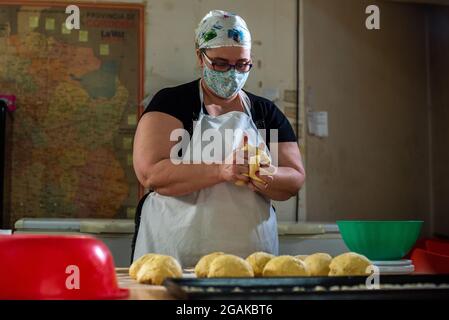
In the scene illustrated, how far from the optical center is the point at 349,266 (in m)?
1.45

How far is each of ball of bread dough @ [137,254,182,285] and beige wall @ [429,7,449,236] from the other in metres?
3.45

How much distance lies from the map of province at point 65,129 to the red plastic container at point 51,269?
9.19 feet

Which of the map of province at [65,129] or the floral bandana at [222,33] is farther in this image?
the map of province at [65,129]

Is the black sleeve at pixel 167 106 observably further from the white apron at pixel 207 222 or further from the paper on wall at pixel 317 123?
the paper on wall at pixel 317 123

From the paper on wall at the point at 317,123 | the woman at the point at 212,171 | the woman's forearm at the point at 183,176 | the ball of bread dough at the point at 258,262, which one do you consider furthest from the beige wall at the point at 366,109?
the ball of bread dough at the point at 258,262

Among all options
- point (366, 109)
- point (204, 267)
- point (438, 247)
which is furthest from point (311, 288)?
point (366, 109)

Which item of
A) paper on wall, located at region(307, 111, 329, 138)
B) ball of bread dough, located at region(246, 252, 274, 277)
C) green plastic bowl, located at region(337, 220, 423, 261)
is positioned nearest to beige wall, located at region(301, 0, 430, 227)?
paper on wall, located at region(307, 111, 329, 138)

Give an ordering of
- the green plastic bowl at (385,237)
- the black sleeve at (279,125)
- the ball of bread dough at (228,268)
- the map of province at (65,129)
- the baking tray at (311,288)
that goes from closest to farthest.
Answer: the baking tray at (311,288) < the ball of bread dough at (228,268) < the green plastic bowl at (385,237) < the black sleeve at (279,125) < the map of province at (65,129)

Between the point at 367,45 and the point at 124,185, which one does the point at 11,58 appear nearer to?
the point at 124,185

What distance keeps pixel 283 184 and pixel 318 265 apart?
747 millimetres

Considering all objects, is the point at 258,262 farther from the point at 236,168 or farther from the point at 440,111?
the point at 440,111

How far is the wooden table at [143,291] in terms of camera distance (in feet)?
3.87

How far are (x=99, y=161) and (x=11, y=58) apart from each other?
2.77 feet

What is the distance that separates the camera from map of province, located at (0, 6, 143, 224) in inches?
153
